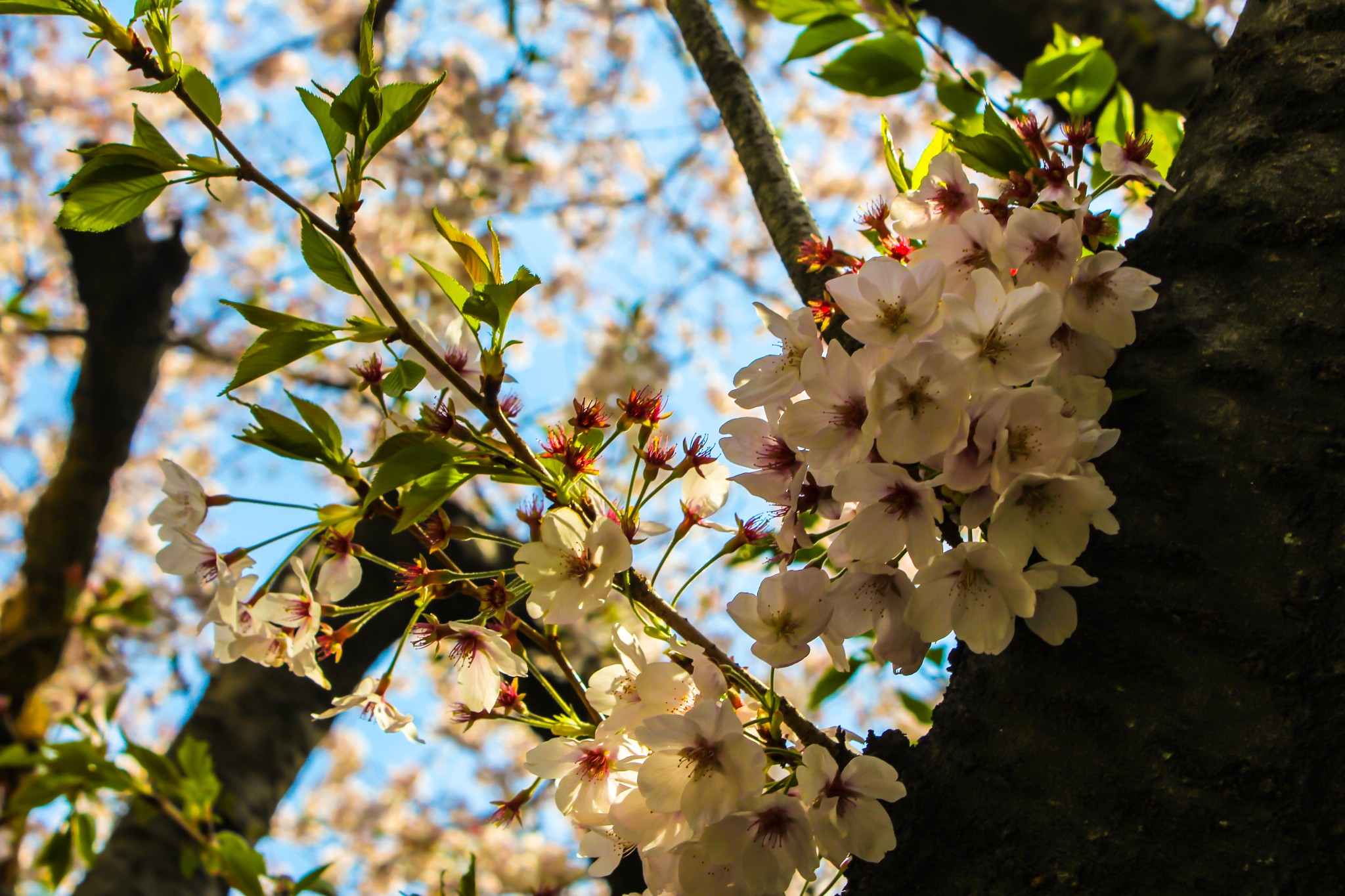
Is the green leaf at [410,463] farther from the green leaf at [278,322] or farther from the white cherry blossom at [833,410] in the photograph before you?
the white cherry blossom at [833,410]

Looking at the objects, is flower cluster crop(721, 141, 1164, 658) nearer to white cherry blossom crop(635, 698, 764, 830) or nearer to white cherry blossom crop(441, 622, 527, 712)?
white cherry blossom crop(635, 698, 764, 830)

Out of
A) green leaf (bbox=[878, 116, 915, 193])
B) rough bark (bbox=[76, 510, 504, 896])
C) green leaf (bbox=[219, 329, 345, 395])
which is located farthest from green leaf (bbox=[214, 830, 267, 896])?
green leaf (bbox=[878, 116, 915, 193])

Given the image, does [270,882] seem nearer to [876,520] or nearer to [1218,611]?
[876,520]

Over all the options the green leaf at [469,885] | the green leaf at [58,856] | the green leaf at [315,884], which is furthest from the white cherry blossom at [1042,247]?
the green leaf at [58,856]

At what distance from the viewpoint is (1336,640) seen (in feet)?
1.96

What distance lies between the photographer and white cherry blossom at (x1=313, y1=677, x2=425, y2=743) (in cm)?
80

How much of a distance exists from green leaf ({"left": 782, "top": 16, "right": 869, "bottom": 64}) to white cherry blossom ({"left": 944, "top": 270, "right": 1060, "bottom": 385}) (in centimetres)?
73

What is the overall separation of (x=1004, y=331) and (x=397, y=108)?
0.49 m

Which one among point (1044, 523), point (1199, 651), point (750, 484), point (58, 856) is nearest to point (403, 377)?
point (750, 484)

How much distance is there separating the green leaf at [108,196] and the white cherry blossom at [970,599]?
0.66 metres

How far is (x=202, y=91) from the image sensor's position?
2.18ft

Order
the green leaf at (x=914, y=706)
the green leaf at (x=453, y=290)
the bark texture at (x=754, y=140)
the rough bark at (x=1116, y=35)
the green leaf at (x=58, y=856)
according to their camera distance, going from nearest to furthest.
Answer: the green leaf at (x=453, y=290)
the bark texture at (x=754, y=140)
the green leaf at (x=914, y=706)
the green leaf at (x=58, y=856)
the rough bark at (x=1116, y=35)

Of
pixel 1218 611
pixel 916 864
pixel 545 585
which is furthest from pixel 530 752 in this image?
pixel 1218 611

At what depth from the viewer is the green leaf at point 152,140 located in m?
0.65
